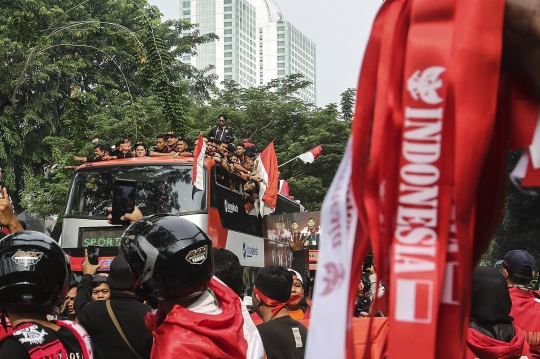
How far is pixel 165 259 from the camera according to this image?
257cm

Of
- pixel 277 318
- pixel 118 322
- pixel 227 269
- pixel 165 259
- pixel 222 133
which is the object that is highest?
pixel 222 133

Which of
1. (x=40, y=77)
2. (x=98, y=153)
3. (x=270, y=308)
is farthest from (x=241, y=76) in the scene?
(x=270, y=308)

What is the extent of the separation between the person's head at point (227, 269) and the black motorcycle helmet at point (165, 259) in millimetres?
1365

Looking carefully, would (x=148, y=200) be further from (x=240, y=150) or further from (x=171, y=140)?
(x=240, y=150)

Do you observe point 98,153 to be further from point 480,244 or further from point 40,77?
point 480,244

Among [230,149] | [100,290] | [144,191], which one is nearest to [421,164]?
[100,290]

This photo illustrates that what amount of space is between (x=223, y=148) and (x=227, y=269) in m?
10.1

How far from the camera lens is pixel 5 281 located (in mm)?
2672

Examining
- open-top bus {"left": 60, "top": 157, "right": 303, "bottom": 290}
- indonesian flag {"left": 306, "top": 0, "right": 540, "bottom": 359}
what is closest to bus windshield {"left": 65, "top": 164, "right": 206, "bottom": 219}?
open-top bus {"left": 60, "top": 157, "right": 303, "bottom": 290}

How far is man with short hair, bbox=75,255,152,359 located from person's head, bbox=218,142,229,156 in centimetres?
994

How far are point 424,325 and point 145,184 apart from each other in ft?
38.8

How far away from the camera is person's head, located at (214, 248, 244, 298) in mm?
4066

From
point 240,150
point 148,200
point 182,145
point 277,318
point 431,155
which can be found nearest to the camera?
point 431,155

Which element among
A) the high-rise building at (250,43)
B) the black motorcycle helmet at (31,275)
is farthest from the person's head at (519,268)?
the high-rise building at (250,43)
